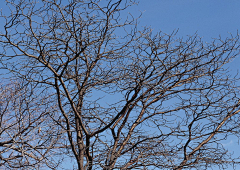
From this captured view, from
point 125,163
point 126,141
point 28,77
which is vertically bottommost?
point 125,163

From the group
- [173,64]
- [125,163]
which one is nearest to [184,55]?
[173,64]

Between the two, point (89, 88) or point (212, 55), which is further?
point (212, 55)

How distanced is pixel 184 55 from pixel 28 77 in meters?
2.77

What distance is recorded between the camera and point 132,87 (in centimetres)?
491

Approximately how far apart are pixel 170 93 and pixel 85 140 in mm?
1844

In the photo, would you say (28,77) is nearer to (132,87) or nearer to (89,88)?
(89,88)

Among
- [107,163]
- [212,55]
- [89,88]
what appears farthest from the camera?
[212,55]

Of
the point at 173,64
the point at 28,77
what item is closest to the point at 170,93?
the point at 173,64

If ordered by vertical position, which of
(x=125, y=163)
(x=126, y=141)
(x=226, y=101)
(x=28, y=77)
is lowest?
(x=125, y=163)

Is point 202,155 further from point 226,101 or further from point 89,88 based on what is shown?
point 89,88

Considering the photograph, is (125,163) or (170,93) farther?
(170,93)

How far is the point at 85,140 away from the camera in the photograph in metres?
4.81

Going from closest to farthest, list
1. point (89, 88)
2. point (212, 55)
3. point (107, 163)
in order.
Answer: point (107, 163) < point (89, 88) < point (212, 55)

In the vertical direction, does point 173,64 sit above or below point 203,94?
above
